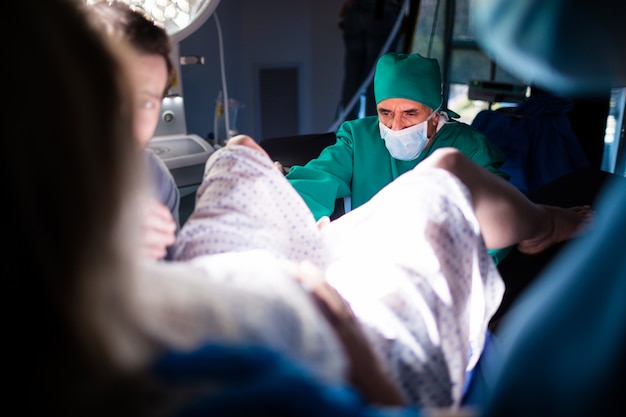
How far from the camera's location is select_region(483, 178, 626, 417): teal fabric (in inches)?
21.4

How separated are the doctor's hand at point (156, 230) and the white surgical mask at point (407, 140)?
93 cm

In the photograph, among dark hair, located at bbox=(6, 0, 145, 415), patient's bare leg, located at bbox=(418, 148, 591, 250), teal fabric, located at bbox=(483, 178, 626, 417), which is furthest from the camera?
patient's bare leg, located at bbox=(418, 148, 591, 250)

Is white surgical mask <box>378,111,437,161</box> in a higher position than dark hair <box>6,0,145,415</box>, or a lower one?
lower

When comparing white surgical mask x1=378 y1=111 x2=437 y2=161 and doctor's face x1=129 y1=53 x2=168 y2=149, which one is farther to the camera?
white surgical mask x1=378 y1=111 x2=437 y2=161

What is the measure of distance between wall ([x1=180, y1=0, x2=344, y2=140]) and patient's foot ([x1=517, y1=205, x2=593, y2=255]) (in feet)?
8.49

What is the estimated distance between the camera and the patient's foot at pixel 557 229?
1308 millimetres

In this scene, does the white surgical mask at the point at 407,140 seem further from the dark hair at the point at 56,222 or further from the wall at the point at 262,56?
the wall at the point at 262,56

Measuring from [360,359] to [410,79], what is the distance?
1.12 meters

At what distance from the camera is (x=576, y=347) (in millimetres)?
548

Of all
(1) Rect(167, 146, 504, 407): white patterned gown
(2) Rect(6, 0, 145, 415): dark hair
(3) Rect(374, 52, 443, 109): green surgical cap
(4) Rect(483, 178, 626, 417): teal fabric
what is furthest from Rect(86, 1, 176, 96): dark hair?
(3) Rect(374, 52, 443, 109): green surgical cap

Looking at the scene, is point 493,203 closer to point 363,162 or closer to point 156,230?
point 156,230

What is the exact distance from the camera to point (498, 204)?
3.31 ft

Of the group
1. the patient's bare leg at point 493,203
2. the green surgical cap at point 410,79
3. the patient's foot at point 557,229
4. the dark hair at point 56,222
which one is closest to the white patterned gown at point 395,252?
the patient's bare leg at point 493,203

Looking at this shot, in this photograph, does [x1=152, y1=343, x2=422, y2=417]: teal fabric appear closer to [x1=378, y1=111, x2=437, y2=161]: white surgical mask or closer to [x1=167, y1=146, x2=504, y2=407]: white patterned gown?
[x1=167, y1=146, x2=504, y2=407]: white patterned gown
